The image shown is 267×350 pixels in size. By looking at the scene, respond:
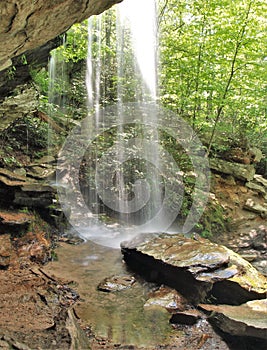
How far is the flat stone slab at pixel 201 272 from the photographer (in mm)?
4043

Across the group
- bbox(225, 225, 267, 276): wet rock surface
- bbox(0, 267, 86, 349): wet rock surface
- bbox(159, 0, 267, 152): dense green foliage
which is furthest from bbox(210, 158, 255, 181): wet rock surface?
bbox(0, 267, 86, 349): wet rock surface

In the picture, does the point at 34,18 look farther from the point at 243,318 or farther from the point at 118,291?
the point at 243,318

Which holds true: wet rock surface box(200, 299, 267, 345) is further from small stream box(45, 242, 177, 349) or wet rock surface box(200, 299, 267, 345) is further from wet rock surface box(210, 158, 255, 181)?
wet rock surface box(210, 158, 255, 181)

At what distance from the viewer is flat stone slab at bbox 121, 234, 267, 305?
4043 millimetres

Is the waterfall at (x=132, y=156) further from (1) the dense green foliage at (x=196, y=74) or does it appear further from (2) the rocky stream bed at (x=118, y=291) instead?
(2) the rocky stream bed at (x=118, y=291)

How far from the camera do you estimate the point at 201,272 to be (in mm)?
4051

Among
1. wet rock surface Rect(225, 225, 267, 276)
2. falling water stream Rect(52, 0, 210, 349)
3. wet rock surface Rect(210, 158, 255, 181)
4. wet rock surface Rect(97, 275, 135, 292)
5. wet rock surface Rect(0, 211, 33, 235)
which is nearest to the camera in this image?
wet rock surface Rect(97, 275, 135, 292)

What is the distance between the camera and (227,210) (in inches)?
348

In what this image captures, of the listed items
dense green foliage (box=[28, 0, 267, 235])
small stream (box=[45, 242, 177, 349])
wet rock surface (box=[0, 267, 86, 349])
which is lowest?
small stream (box=[45, 242, 177, 349])

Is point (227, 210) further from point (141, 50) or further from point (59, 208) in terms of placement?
point (141, 50)

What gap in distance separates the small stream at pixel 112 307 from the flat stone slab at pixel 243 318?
2.01 ft

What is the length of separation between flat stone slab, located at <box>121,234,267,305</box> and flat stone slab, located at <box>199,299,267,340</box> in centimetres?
23

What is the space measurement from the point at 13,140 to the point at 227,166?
23.1 ft

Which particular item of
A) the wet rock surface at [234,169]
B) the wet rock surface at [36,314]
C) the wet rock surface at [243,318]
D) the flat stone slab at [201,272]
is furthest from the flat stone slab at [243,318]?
the wet rock surface at [234,169]
